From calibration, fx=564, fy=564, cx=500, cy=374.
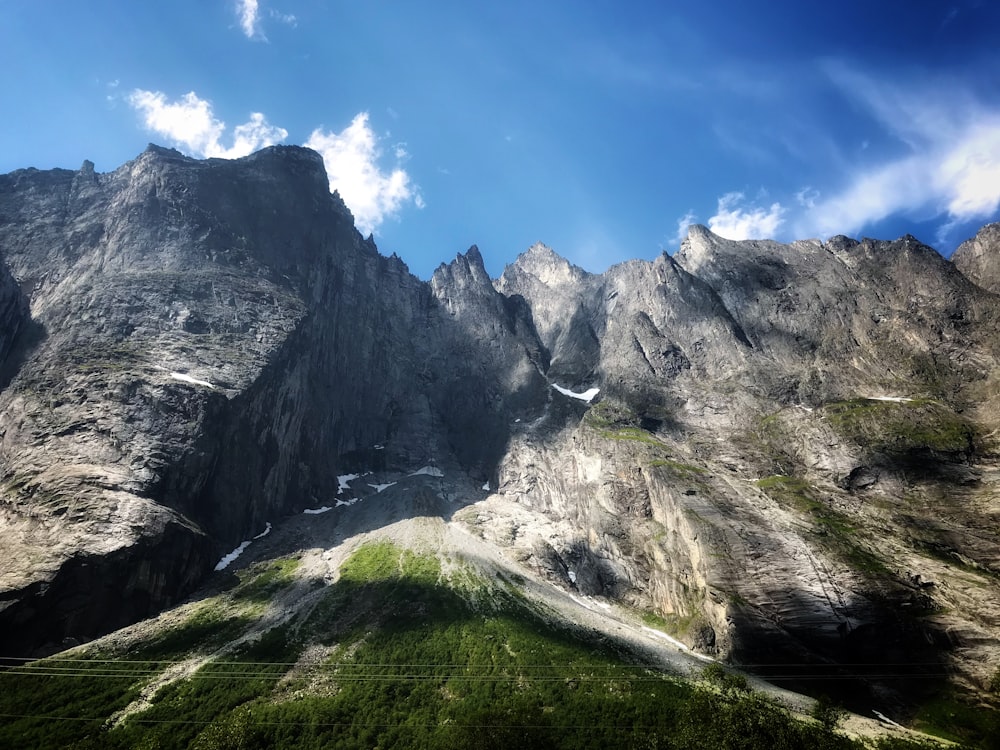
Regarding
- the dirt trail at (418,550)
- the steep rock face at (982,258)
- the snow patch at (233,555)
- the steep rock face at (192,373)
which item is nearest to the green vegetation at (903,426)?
the steep rock face at (982,258)

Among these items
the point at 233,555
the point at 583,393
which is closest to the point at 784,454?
the point at 583,393

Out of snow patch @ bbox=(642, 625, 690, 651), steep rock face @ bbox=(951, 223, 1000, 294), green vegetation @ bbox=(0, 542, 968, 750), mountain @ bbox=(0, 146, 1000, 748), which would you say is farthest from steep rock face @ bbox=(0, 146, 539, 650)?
steep rock face @ bbox=(951, 223, 1000, 294)

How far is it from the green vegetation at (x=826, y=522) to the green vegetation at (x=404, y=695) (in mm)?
24840

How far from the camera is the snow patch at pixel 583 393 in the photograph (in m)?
134

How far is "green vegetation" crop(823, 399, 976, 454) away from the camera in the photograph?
83125 millimetres

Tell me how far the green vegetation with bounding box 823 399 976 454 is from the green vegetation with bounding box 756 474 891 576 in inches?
497

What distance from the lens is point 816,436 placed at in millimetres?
93875

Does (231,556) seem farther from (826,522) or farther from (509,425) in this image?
(826,522)

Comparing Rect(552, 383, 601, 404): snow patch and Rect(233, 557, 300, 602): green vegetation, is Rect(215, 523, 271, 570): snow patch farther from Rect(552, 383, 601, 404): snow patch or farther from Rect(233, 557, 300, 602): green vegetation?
Rect(552, 383, 601, 404): snow patch

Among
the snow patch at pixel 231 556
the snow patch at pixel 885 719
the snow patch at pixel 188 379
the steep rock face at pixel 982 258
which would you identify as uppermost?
the steep rock face at pixel 982 258

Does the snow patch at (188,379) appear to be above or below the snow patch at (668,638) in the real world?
above

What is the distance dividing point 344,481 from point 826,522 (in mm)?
90504

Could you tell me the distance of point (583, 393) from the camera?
453 ft

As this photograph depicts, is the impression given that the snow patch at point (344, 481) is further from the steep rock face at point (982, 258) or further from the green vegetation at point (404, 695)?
the steep rock face at point (982, 258)
